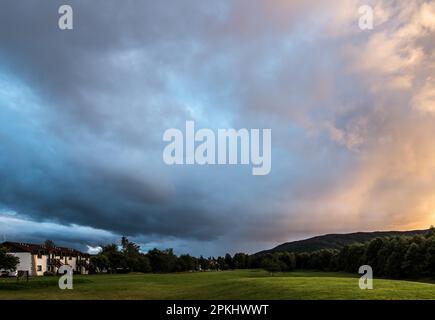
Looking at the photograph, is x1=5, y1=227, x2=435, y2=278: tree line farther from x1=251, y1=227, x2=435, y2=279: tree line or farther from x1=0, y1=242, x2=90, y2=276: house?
x1=0, y1=242, x2=90, y2=276: house

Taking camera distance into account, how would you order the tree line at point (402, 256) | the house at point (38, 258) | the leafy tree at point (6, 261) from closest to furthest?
the tree line at point (402, 256)
the leafy tree at point (6, 261)
the house at point (38, 258)

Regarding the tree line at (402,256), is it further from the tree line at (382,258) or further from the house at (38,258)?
the house at (38,258)

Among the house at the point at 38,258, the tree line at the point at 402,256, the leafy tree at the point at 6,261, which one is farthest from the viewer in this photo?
the house at the point at 38,258

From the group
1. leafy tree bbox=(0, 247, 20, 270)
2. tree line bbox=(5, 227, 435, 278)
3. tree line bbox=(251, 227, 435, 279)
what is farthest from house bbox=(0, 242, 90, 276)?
tree line bbox=(251, 227, 435, 279)

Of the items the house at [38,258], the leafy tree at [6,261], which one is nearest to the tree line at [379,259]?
the leafy tree at [6,261]

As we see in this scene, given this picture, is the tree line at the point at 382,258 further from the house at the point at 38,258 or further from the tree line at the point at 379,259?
the house at the point at 38,258

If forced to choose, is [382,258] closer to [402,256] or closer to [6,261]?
[402,256]

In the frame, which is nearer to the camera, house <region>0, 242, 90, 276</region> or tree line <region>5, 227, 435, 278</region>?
tree line <region>5, 227, 435, 278</region>

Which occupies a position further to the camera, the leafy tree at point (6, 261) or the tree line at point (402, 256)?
the leafy tree at point (6, 261)

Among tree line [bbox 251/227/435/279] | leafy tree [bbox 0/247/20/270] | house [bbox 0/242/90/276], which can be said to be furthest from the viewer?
house [bbox 0/242/90/276]

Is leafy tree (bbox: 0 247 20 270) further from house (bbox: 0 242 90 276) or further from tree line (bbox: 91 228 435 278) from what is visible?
tree line (bbox: 91 228 435 278)

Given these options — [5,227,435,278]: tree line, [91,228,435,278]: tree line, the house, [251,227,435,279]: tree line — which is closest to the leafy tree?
[5,227,435,278]: tree line

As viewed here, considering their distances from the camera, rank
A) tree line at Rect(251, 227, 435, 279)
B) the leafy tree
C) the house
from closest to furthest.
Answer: tree line at Rect(251, 227, 435, 279), the leafy tree, the house
